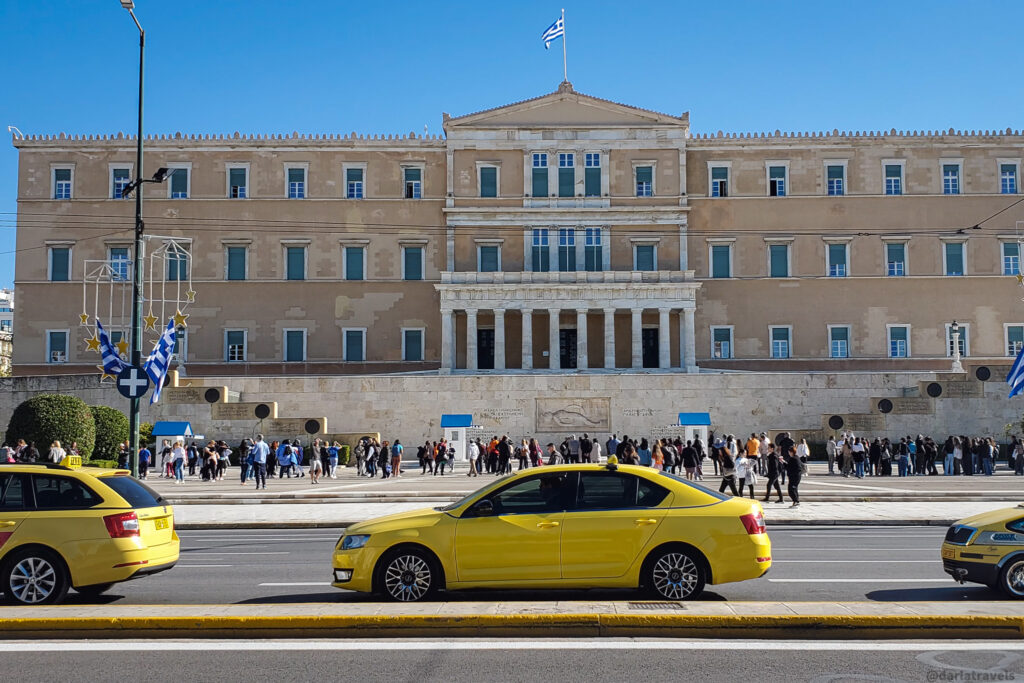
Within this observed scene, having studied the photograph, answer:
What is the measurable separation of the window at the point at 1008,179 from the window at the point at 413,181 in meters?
32.9

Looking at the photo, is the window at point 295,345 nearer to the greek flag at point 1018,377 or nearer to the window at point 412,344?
the window at point 412,344

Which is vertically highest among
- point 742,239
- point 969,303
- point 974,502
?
point 742,239

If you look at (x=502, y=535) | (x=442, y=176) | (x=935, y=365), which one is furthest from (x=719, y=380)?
(x=502, y=535)

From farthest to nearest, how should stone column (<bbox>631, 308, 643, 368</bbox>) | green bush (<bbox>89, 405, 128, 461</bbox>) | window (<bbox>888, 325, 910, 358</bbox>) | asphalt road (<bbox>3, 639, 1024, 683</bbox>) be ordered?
window (<bbox>888, 325, 910, 358</bbox>)
stone column (<bbox>631, 308, 643, 368</bbox>)
green bush (<bbox>89, 405, 128, 461</bbox>)
asphalt road (<bbox>3, 639, 1024, 683</bbox>)

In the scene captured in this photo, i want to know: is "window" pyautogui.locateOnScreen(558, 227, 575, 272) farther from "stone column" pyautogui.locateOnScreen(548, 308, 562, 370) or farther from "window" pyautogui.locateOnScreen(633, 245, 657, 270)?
"stone column" pyautogui.locateOnScreen(548, 308, 562, 370)

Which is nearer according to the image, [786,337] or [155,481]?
[155,481]

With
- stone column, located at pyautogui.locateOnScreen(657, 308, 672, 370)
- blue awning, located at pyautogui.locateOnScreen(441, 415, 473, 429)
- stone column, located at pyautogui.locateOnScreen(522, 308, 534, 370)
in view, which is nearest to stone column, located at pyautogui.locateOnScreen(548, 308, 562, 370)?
stone column, located at pyautogui.locateOnScreen(522, 308, 534, 370)

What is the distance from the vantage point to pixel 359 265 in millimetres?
55031

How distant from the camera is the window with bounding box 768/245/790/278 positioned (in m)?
54.4

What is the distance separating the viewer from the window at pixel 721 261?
54531 mm

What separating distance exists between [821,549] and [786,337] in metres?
40.9

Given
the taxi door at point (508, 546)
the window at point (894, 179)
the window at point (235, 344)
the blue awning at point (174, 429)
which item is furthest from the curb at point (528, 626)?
the window at point (894, 179)

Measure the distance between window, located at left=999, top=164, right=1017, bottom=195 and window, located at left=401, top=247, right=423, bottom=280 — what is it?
33.0 m

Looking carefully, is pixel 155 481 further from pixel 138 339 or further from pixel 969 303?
pixel 969 303
